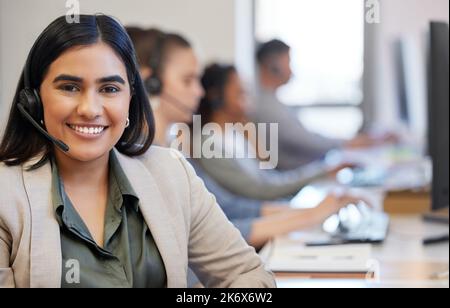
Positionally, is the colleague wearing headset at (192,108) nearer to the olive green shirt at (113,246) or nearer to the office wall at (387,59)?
the olive green shirt at (113,246)

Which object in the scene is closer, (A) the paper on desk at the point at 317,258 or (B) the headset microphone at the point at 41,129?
(B) the headset microphone at the point at 41,129

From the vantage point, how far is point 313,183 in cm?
211

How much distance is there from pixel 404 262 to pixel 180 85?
0.56 meters

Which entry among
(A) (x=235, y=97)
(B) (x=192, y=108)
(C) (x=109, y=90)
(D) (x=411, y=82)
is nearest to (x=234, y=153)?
(B) (x=192, y=108)

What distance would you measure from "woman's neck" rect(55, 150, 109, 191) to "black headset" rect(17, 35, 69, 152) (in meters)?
0.02

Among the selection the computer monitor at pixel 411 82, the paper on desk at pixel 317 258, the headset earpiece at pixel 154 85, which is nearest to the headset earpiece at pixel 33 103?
the headset earpiece at pixel 154 85

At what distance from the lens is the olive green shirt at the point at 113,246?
833 mm

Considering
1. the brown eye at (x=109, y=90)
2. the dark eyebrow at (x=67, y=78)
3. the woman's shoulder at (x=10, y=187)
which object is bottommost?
the woman's shoulder at (x=10, y=187)

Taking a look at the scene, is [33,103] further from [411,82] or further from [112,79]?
[411,82]

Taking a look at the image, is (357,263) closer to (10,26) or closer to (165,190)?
(165,190)

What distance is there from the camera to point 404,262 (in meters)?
1.34

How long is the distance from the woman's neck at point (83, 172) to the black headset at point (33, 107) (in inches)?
0.8

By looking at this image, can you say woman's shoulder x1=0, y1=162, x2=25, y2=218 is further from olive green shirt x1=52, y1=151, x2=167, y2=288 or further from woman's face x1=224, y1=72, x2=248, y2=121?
woman's face x1=224, y1=72, x2=248, y2=121

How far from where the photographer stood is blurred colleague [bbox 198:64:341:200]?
118cm
